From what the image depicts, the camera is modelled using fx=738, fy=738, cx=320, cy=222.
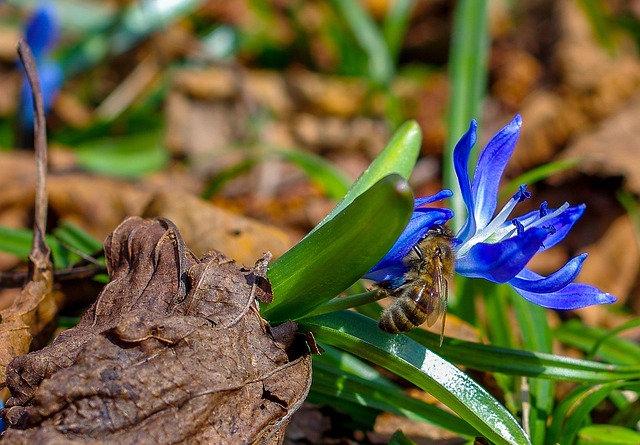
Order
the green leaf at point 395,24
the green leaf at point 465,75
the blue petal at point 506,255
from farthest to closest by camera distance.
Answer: the green leaf at point 395,24 < the green leaf at point 465,75 < the blue petal at point 506,255

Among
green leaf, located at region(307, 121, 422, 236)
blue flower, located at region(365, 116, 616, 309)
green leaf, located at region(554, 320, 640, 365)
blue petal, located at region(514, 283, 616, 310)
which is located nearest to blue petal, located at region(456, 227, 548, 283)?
blue flower, located at region(365, 116, 616, 309)

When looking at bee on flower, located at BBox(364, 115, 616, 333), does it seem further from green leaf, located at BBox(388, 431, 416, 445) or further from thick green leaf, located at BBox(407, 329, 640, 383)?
green leaf, located at BBox(388, 431, 416, 445)

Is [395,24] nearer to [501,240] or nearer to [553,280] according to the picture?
[501,240]

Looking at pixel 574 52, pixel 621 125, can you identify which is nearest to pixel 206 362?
pixel 621 125

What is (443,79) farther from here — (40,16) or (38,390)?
(38,390)

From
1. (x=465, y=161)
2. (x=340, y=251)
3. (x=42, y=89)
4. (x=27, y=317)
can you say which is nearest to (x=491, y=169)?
(x=465, y=161)

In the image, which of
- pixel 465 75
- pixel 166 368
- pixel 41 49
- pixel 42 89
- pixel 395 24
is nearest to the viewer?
pixel 166 368

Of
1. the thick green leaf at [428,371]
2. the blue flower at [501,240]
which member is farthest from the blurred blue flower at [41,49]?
the blue flower at [501,240]

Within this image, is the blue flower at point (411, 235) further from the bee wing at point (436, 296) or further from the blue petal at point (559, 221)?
the blue petal at point (559, 221)
